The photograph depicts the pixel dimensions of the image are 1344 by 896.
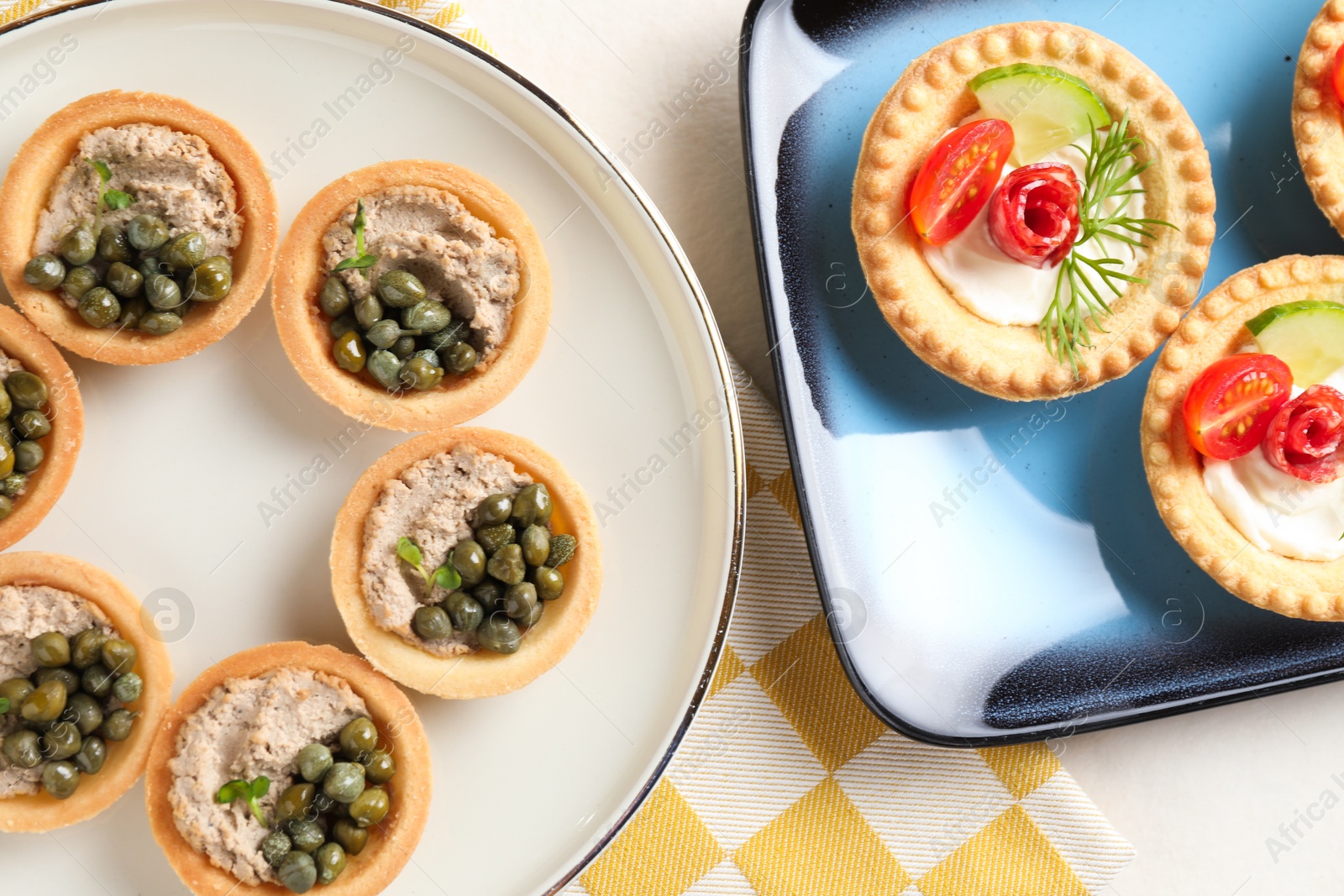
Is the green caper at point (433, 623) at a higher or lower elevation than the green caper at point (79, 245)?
lower

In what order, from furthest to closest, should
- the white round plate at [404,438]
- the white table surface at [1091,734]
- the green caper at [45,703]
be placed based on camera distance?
the white table surface at [1091,734]
the white round plate at [404,438]
the green caper at [45,703]

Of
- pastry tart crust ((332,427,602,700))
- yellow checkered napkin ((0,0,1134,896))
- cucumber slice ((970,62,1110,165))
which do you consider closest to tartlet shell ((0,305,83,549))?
pastry tart crust ((332,427,602,700))

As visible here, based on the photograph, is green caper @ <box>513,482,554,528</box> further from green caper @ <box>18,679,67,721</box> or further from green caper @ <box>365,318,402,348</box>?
green caper @ <box>18,679,67,721</box>

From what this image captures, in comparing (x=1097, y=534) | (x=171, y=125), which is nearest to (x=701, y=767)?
(x=1097, y=534)

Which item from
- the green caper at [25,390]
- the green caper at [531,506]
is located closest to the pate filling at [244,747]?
the green caper at [531,506]

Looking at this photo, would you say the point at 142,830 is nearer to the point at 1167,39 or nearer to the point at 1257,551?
the point at 1257,551

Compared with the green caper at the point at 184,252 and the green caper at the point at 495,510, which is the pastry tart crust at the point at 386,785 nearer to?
the green caper at the point at 495,510

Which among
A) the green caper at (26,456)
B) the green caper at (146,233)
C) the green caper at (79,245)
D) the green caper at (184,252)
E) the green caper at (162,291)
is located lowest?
the green caper at (26,456)
